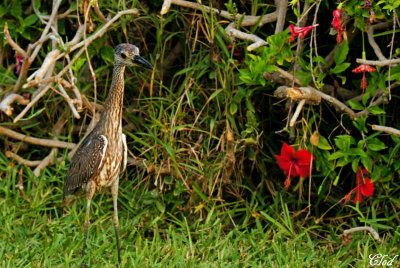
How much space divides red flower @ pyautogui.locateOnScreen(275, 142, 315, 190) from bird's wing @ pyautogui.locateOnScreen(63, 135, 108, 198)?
1.10 m

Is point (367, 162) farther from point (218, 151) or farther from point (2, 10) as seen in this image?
point (2, 10)

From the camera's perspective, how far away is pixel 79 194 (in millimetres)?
4117

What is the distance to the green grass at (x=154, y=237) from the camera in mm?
3713

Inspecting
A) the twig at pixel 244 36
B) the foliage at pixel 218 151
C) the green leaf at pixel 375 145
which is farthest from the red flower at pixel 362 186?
the twig at pixel 244 36

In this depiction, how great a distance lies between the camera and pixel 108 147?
386 centimetres

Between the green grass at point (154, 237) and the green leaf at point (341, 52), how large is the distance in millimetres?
1047

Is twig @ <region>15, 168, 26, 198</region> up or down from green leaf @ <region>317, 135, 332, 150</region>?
down

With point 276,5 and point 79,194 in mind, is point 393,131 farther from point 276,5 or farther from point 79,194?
point 79,194

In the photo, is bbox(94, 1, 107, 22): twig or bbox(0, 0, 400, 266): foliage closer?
bbox(0, 0, 400, 266): foliage

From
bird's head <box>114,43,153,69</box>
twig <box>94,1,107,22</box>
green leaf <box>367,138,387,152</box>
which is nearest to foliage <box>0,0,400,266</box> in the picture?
green leaf <box>367,138,387,152</box>

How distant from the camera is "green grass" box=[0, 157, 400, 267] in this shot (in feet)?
12.2

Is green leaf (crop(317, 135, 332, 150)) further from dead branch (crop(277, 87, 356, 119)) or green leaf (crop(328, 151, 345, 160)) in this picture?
dead branch (crop(277, 87, 356, 119))

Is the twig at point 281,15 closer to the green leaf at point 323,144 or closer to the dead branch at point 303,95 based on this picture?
the dead branch at point 303,95

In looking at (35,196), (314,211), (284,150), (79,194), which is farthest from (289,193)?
(35,196)
